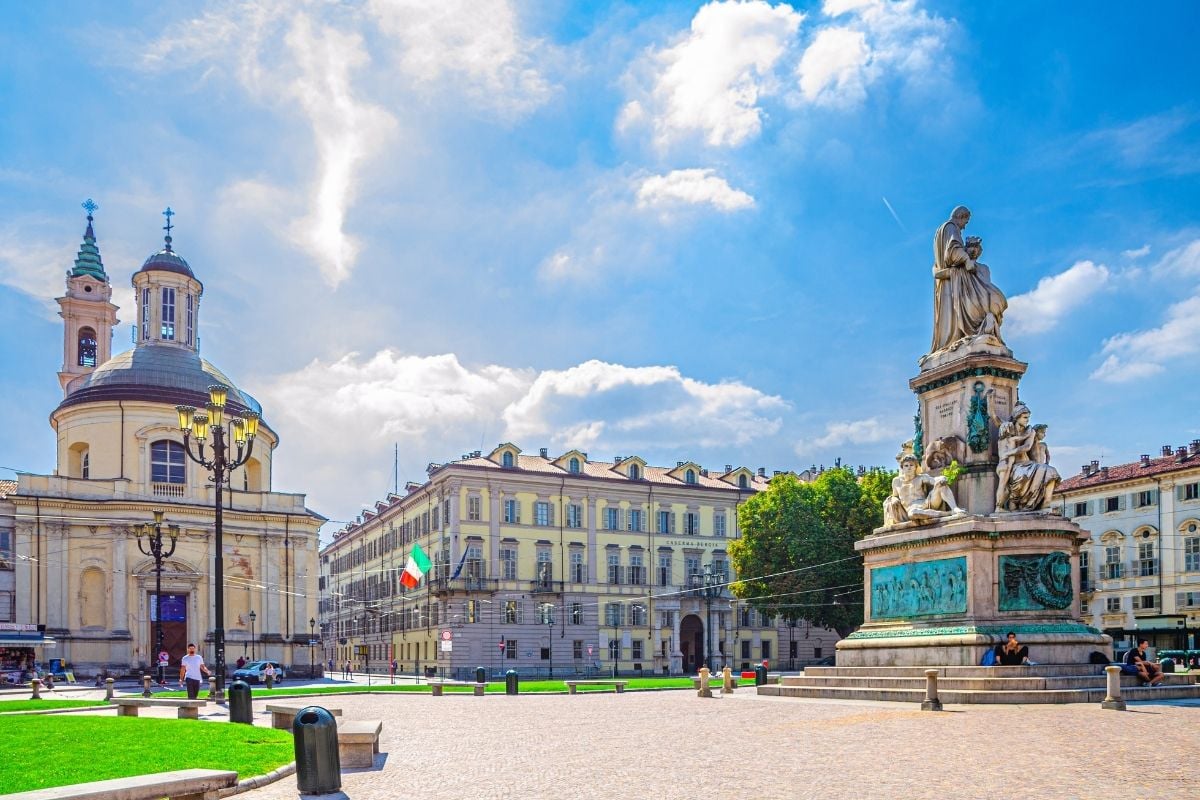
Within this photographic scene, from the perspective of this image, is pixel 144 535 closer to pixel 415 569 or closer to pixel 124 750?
pixel 415 569

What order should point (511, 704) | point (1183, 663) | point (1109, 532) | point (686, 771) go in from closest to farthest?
point (686, 771), point (511, 704), point (1183, 663), point (1109, 532)

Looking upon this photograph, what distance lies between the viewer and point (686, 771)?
12.2m

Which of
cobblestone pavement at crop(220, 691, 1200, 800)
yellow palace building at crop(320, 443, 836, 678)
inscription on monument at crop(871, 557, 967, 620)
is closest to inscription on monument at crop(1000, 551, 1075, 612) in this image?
inscription on monument at crop(871, 557, 967, 620)

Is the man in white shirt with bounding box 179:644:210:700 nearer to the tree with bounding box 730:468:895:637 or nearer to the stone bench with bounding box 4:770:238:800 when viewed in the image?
the stone bench with bounding box 4:770:238:800

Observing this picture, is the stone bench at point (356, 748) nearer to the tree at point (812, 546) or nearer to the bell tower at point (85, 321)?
the tree at point (812, 546)

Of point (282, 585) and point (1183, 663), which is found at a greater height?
point (282, 585)

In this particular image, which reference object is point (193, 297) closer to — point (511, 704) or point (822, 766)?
point (511, 704)

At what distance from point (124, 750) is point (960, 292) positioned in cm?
1962

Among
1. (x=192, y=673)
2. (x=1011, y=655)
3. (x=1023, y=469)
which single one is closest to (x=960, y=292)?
(x=1023, y=469)

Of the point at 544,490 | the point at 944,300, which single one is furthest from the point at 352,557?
the point at 944,300

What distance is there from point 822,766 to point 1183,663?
4964cm

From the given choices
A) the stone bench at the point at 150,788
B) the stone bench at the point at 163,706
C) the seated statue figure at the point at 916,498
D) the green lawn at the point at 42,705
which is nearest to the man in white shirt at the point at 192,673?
the stone bench at the point at 163,706

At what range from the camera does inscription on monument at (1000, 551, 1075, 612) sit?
71.8 feet

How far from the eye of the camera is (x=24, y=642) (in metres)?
50.9
